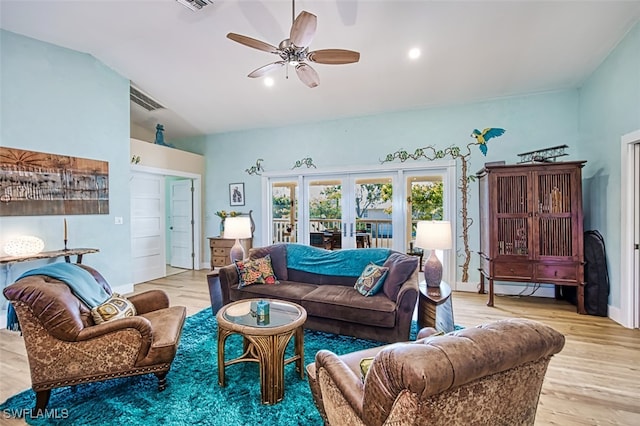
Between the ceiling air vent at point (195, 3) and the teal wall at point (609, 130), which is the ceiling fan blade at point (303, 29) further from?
the teal wall at point (609, 130)

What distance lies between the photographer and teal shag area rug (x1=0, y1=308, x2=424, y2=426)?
1890mm

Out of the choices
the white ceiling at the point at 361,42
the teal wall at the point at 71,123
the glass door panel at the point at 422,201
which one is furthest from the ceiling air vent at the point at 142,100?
the glass door panel at the point at 422,201

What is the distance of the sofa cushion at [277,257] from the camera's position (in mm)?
3835

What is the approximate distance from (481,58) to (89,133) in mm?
5373

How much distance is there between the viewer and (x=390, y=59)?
388 cm

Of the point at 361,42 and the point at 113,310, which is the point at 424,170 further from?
the point at 113,310

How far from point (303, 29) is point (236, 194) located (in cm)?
456

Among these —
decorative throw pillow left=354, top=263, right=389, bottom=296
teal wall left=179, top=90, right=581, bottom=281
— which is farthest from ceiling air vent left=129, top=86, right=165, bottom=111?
decorative throw pillow left=354, top=263, right=389, bottom=296

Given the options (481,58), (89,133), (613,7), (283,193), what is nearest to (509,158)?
(481,58)

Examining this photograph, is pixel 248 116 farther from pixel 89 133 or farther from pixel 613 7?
pixel 613 7

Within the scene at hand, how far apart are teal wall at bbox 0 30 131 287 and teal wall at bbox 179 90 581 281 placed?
6.71 ft

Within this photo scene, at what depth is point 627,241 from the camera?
335 centimetres

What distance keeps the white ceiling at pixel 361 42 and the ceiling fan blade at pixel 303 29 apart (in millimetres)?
943

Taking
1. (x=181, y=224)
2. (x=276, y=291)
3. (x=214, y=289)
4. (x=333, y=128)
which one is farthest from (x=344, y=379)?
(x=181, y=224)
